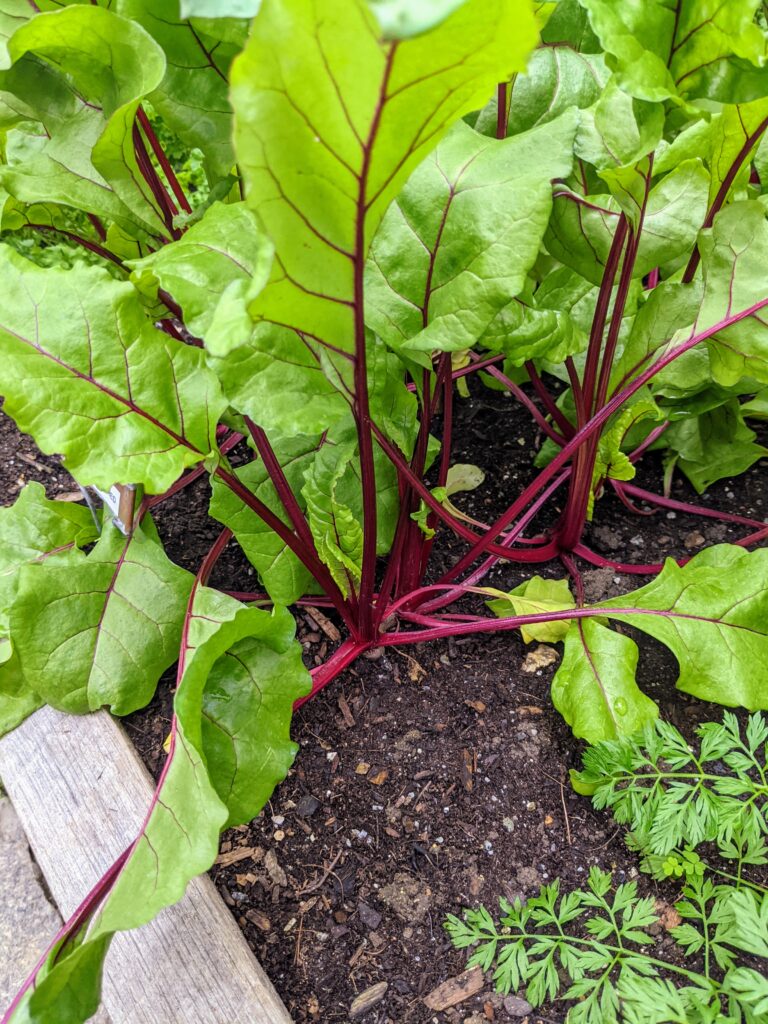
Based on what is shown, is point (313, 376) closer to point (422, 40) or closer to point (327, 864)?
point (422, 40)

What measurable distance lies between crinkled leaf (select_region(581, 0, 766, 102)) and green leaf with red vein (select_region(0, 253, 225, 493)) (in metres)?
0.52

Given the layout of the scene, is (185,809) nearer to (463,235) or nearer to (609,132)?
(463,235)

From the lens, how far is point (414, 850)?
0.98m

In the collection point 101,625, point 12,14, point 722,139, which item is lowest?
point 101,625

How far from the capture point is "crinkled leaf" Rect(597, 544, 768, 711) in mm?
981

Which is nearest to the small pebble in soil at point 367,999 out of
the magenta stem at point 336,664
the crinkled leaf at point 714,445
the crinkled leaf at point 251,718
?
the crinkled leaf at point 251,718

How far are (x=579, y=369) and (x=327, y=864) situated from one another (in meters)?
0.88

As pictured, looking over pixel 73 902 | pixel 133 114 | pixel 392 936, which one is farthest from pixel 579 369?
pixel 73 902

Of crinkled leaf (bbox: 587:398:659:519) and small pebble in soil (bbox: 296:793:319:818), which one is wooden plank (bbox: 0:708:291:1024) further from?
crinkled leaf (bbox: 587:398:659:519)

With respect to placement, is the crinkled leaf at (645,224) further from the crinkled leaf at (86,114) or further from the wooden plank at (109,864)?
the wooden plank at (109,864)

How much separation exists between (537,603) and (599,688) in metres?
0.14

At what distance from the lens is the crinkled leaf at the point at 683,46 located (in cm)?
67

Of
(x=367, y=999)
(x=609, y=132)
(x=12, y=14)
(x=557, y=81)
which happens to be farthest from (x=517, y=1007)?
(x=12, y=14)

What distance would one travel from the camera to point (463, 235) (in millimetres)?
830
